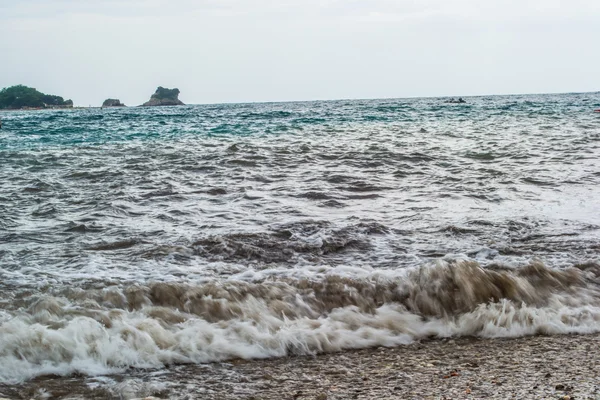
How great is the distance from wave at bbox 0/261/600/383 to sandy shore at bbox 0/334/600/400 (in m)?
0.14

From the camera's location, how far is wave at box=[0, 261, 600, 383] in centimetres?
282

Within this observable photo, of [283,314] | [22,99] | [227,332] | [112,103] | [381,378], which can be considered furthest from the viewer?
[112,103]

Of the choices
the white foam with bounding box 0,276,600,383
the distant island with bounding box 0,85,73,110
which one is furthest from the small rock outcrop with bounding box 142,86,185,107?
the white foam with bounding box 0,276,600,383

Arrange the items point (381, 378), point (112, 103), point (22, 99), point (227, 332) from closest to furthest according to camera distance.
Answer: point (381, 378) → point (227, 332) → point (22, 99) → point (112, 103)

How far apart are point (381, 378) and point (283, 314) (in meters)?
0.96

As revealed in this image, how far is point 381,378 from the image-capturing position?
8.28 ft

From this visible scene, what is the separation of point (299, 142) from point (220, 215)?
24.9 feet

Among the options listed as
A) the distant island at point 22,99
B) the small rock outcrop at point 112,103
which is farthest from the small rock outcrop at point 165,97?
the distant island at point 22,99

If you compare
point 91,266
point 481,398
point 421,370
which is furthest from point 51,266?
point 481,398

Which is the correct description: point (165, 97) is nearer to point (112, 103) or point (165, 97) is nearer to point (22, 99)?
point (112, 103)

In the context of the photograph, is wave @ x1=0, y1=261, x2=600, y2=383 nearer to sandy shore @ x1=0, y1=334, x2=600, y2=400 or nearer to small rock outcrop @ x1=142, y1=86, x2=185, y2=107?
sandy shore @ x1=0, y1=334, x2=600, y2=400

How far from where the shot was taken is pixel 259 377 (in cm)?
260

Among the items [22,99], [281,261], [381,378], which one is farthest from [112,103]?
[381,378]

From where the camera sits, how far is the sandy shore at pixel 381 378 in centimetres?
233
